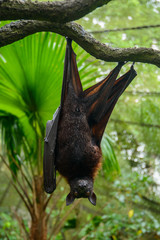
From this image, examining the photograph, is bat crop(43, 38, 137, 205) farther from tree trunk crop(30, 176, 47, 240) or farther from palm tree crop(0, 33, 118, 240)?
tree trunk crop(30, 176, 47, 240)

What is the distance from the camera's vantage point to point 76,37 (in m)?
1.69

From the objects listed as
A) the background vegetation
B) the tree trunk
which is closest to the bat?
the background vegetation

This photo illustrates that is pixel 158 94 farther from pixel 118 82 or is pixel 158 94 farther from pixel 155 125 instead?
pixel 118 82

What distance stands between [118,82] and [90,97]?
0.32 m

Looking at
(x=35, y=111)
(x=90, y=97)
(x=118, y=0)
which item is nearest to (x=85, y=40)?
(x=90, y=97)

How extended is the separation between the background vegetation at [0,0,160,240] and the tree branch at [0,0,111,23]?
51.2 inches

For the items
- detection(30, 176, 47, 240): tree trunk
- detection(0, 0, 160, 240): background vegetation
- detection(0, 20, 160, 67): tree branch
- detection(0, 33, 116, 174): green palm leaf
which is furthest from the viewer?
detection(30, 176, 47, 240): tree trunk

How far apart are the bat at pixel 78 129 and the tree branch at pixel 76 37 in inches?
24.6

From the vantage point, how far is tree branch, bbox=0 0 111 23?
1.33 metres

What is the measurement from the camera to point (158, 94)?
5.19 meters

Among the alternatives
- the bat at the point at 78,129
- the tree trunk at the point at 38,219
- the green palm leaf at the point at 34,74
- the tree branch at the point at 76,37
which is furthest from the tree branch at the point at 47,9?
the tree trunk at the point at 38,219

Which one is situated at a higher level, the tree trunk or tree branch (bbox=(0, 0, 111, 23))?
tree branch (bbox=(0, 0, 111, 23))

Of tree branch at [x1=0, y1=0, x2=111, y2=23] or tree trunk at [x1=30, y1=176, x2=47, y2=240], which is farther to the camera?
tree trunk at [x1=30, y1=176, x2=47, y2=240]

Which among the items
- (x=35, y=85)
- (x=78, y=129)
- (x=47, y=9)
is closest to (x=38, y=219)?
(x=78, y=129)
